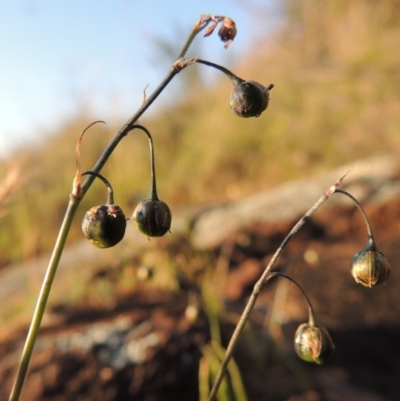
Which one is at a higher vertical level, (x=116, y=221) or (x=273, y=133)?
(x=273, y=133)

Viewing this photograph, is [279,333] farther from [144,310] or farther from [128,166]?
[128,166]

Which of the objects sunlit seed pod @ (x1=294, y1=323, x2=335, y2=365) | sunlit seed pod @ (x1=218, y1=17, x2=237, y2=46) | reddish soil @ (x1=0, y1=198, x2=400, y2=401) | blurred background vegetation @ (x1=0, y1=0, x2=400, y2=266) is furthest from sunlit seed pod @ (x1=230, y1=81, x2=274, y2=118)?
blurred background vegetation @ (x1=0, y1=0, x2=400, y2=266)

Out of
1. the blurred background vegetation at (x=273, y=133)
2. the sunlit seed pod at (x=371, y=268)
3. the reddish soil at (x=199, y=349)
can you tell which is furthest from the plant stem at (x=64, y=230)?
the blurred background vegetation at (x=273, y=133)

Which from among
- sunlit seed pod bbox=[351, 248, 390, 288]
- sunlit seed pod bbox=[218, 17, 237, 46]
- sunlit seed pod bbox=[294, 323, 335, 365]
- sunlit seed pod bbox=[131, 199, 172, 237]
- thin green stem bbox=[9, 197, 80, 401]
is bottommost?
sunlit seed pod bbox=[294, 323, 335, 365]

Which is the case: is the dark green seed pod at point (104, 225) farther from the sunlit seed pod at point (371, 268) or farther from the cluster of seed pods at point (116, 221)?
the sunlit seed pod at point (371, 268)

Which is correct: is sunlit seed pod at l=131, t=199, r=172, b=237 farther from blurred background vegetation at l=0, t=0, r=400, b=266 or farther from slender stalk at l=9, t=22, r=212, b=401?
blurred background vegetation at l=0, t=0, r=400, b=266

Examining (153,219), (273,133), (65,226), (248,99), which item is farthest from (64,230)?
(273,133)

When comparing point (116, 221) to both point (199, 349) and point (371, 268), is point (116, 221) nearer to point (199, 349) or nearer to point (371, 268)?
point (371, 268)
